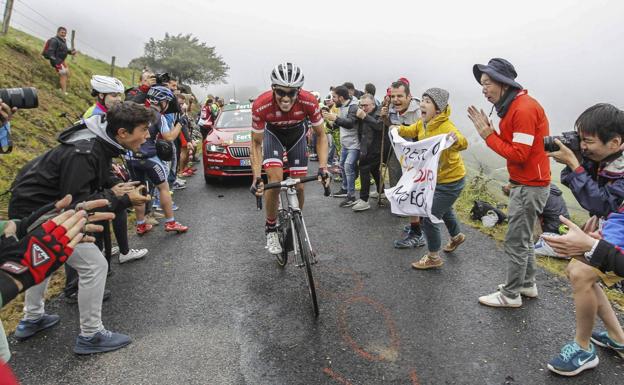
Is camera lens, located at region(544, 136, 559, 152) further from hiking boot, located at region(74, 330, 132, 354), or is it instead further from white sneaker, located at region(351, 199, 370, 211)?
white sneaker, located at region(351, 199, 370, 211)

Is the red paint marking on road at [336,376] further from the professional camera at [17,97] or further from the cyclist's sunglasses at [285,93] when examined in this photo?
the professional camera at [17,97]

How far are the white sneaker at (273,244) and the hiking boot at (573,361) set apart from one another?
3.02m

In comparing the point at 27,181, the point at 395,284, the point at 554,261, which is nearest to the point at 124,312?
the point at 27,181

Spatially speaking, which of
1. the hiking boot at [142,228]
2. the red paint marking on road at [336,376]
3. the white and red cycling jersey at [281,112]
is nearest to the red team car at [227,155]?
the hiking boot at [142,228]

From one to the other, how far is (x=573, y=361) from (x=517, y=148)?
179 cm

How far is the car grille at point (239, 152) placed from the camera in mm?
9289

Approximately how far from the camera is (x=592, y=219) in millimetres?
2926

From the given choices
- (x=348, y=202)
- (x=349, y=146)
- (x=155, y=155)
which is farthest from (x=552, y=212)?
(x=155, y=155)

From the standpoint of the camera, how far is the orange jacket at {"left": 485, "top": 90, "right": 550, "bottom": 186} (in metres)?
3.41

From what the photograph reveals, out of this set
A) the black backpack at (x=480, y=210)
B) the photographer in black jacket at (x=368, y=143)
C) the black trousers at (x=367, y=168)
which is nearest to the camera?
the black backpack at (x=480, y=210)

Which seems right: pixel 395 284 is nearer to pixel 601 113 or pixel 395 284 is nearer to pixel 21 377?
pixel 601 113

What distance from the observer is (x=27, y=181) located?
306cm

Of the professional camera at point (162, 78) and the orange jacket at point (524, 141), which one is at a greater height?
the professional camera at point (162, 78)

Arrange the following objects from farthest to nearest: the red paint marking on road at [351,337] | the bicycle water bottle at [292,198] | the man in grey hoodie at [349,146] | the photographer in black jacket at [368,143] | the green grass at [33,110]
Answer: the man in grey hoodie at [349,146]
the photographer in black jacket at [368,143]
the green grass at [33,110]
the bicycle water bottle at [292,198]
the red paint marking on road at [351,337]
